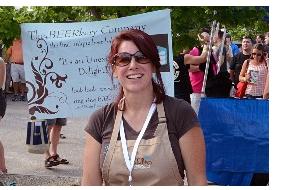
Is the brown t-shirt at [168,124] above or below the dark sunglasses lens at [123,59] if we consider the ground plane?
below

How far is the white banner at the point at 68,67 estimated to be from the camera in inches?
210

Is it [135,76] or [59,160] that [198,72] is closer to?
[59,160]

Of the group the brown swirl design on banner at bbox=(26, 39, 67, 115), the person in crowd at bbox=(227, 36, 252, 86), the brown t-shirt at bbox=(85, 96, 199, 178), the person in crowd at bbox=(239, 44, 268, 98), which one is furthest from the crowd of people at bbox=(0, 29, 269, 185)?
the person in crowd at bbox=(227, 36, 252, 86)

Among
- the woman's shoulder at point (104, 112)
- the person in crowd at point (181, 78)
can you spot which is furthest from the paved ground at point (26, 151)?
the woman's shoulder at point (104, 112)

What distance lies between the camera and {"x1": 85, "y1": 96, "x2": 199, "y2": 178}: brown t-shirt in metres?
2.41

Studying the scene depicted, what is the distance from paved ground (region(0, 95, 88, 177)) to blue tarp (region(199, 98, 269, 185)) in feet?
5.09

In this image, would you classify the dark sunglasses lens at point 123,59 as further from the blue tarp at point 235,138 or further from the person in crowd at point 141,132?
the blue tarp at point 235,138

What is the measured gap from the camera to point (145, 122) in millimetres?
2428

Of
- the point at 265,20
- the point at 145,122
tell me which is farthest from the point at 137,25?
the point at 145,122

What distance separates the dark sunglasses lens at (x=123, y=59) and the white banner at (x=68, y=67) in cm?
273

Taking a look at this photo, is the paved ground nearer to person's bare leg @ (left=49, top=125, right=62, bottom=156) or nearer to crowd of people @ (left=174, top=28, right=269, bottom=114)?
person's bare leg @ (left=49, top=125, right=62, bottom=156)

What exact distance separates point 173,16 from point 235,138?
1305 millimetres

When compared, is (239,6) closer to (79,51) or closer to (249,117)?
(249,117)

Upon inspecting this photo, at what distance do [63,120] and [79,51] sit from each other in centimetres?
147
